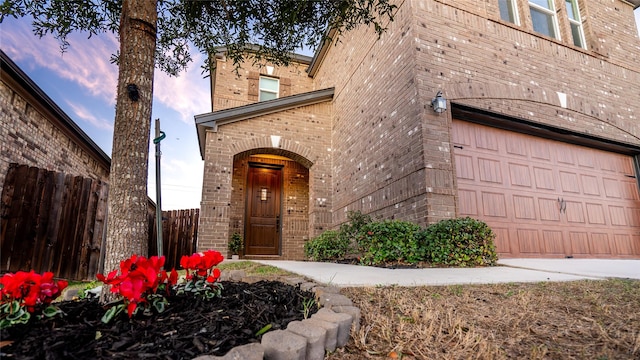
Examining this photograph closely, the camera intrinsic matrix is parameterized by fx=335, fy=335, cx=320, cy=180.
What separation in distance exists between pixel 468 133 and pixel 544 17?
419 centimetres

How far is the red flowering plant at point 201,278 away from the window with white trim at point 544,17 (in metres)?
8.72

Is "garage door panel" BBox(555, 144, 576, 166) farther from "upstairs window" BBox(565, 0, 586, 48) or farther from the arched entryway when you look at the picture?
the arched entryway

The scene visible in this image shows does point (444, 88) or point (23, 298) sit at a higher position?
point (444, 88)

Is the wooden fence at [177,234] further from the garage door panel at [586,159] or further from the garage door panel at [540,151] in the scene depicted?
the garage door panel at [586,159]

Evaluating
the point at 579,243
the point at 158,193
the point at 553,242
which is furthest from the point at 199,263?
the point at 579,243

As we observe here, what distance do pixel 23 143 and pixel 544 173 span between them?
9.87 metres

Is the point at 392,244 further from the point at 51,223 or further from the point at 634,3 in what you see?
the point at 634,3

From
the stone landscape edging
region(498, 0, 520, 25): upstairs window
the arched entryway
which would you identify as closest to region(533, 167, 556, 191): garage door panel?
region(498, 0, 520, 25): upstairs window

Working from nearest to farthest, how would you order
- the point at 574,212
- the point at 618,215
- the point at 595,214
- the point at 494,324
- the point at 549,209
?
the point at 494,324
the point at 549,209
the point at 574,212
the point at 595,214
the point at 618,215

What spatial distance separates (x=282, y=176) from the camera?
1015 cm

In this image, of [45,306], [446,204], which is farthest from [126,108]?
[446,204]

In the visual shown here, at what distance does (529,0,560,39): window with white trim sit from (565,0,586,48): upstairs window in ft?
2.00

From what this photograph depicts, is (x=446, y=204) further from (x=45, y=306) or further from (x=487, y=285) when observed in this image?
(x=45, y=306)

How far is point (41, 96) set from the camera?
608 centimetres
